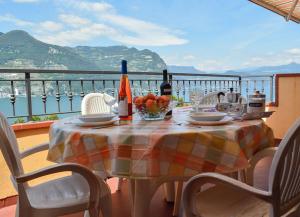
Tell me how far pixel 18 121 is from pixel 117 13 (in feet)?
65.6

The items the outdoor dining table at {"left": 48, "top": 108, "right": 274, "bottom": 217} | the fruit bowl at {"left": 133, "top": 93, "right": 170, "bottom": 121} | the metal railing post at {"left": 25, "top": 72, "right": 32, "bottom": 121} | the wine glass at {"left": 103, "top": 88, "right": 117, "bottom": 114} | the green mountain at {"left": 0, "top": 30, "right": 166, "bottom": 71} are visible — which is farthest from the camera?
the green mountain at {"left": 0, "top": 30, "right": 166, "bottom": 71}

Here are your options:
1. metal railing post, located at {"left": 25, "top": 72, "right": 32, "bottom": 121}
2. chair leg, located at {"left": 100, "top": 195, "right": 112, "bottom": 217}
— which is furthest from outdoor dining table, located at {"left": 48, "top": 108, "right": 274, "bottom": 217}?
metal railing post, located at {"left": 25, "top": 72, "right": 32, "bottom": 121}

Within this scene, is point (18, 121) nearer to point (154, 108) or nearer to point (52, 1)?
point (154, 108)

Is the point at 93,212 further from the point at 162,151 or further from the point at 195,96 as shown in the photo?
the point at 195,96

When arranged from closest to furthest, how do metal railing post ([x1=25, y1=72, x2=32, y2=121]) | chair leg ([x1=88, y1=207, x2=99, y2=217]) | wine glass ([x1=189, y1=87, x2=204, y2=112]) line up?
chair leg ([x1=88, y1=207, x2=99, y2=217]) < wine glass ([x1=189, y1=87, x2=204, y2=112]) < metal railing post ([x1=25, y1=72, x2=32, y2=121])

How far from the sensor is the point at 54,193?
1479 mm

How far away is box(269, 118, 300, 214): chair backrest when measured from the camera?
3.11 feet

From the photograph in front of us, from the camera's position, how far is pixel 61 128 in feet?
4.71

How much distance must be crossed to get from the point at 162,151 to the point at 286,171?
45cm

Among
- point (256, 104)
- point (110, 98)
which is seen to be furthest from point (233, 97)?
point (110, 98)

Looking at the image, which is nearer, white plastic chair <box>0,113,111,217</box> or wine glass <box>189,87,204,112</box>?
white plastic chair <box>0,113,111,217</box>

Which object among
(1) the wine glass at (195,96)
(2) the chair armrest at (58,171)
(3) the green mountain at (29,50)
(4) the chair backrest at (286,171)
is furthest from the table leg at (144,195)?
(3) the green mountain at (29,50)

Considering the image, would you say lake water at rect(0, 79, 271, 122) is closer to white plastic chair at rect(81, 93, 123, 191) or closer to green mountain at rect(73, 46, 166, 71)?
white plastic chair at rect(81, 93, 123, 191)

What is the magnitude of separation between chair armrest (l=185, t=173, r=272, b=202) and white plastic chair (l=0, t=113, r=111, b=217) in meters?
0.43
